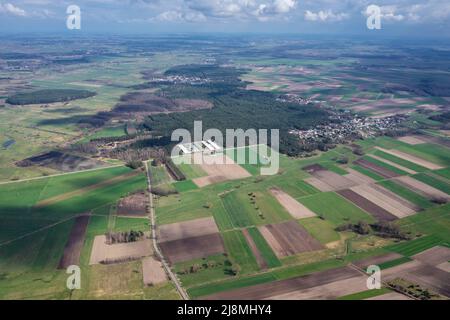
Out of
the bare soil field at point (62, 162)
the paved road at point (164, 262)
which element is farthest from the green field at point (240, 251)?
the bare soil field at point (62, 162)

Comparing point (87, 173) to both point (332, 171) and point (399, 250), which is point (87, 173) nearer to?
point (332, 171)

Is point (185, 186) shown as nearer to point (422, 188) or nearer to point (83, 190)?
point (83, 190)

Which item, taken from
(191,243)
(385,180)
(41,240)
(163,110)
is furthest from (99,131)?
(385,180)

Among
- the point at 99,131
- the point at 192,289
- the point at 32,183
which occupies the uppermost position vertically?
the point at 99,131

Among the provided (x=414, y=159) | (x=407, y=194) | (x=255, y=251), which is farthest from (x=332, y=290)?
(x=414, y=159)

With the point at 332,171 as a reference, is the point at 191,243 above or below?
below

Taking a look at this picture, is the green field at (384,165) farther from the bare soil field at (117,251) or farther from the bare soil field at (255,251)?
the bare soil field at (117,251)
